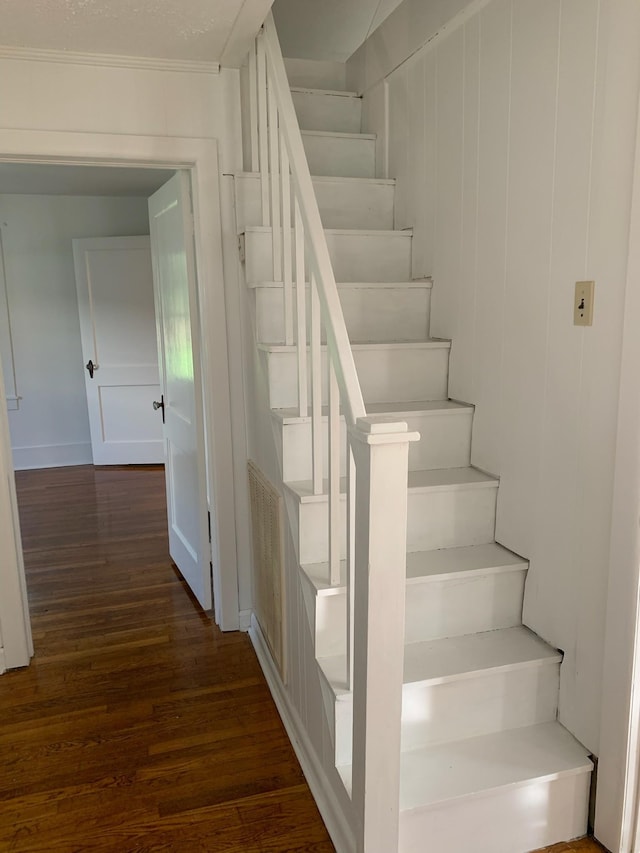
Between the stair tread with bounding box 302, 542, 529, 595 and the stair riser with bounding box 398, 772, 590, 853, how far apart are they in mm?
561

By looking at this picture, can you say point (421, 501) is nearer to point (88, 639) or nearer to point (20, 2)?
point (88, 639)

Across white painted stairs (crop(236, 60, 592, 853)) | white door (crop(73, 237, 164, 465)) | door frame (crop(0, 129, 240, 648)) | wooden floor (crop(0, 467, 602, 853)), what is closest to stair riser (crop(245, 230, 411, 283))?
white painted stairs (crop(236, 60, 592, 853))

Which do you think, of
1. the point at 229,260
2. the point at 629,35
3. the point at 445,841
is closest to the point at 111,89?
the point at 229,260

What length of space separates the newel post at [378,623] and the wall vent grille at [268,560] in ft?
2.38

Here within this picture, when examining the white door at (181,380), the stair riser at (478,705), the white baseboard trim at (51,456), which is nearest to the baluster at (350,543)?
the stair riser at (478,705)

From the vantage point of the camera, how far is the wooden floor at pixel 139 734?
1.78 m

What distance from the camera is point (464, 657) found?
182 cm

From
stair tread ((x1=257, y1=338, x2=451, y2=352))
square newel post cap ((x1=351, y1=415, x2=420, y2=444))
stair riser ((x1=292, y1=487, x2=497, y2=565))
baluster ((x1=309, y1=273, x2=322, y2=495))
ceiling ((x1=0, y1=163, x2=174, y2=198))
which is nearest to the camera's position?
square newel post cap ((x1=351, y1=415, x2=420, y2=444))

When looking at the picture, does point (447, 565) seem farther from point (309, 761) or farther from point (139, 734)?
point (139, 734)

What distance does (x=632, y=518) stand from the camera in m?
1.51

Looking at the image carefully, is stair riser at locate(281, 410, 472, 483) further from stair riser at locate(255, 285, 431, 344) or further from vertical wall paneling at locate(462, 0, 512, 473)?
stair riser at locate(255, 285, 431, 344)

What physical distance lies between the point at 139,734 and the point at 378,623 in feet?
4.18

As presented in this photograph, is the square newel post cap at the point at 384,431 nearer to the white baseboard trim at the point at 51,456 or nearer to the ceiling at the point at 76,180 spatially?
the ceiling at the point at 76,180

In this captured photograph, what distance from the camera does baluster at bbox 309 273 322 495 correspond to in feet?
5.45
